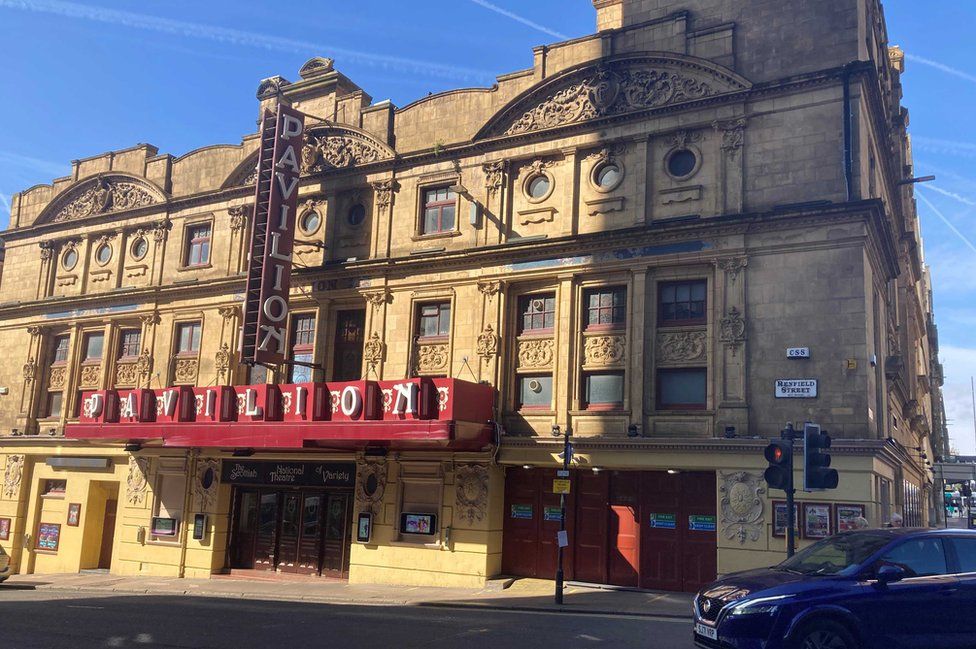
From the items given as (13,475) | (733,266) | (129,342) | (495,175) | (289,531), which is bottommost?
(289,531)

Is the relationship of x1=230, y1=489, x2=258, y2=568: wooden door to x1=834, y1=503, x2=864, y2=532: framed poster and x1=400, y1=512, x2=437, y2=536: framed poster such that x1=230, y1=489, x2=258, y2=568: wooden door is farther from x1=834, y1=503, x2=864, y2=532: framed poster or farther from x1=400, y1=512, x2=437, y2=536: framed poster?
x1=834, y1=503, x2=864, y2=532: framed poster

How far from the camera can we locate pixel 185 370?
29312 millimetres

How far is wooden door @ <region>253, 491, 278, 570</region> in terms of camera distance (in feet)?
85.9

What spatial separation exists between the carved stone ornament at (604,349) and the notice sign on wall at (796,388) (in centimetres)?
416

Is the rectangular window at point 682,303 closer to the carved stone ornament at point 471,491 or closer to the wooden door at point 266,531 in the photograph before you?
the carved stone ornament at point 471,491

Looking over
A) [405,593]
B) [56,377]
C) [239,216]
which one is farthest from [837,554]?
[56,377]

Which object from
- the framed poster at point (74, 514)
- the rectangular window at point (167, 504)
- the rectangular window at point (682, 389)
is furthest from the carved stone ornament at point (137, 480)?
the rectangular window at point (682, 389)

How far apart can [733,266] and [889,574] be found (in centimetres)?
1242

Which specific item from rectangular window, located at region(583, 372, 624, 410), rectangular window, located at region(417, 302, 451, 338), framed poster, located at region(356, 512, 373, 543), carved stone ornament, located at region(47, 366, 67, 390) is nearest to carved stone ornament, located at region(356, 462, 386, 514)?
framed poster, located at region(356, 512, 373, 543)

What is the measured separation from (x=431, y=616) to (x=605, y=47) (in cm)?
1641

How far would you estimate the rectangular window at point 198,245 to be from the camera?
99.2ft

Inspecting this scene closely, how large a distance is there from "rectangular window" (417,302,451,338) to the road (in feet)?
29.5

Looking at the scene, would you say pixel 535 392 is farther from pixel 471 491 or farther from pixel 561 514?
pixel 561 514

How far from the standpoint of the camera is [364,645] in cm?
1216
